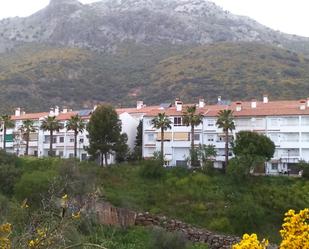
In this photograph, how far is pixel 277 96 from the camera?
106 meters

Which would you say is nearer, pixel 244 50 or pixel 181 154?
pixel 181 154

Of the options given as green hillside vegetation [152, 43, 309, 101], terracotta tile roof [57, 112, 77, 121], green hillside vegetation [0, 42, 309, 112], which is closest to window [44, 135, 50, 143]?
terracotta tile roof [57, 112, 77, 121]

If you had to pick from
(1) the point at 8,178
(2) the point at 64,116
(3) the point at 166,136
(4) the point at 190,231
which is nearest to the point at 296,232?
(4) the point at 190,231

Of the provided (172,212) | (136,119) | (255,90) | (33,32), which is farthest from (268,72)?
(33,32)

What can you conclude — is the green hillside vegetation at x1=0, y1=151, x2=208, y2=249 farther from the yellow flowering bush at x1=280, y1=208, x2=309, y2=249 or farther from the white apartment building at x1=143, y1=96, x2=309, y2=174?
the yellow flowering bush at x1=280, y1=208, x2=309, y2=249

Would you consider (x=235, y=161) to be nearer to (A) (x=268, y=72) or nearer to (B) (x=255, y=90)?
(B) (x=255, y=90)

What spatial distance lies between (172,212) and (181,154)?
19683 millimetres

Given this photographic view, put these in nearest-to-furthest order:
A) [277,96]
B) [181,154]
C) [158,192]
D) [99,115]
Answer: [158,192] < [99,115] < [181,154] < [277,96]

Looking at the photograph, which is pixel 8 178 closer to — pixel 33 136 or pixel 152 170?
pixel 152 170

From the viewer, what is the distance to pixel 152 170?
59469 millimetres

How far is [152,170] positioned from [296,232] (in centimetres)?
5147

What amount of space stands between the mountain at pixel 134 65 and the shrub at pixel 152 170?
2039 inches

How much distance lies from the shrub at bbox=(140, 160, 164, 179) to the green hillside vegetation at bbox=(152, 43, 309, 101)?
5095 centimetres

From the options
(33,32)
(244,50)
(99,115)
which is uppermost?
(33,32)
